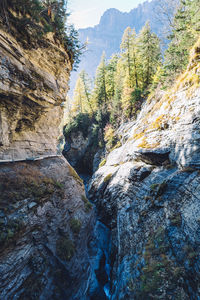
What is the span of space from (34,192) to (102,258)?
337 inches

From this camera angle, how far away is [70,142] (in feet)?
109

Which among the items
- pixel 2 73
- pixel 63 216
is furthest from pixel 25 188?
pixel 2 73

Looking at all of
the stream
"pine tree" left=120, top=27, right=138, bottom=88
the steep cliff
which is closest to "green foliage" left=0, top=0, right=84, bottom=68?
the steep cliff

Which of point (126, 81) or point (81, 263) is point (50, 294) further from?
point (126, 81)

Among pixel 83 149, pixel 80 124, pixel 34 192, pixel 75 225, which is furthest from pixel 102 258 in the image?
pixel 80 124

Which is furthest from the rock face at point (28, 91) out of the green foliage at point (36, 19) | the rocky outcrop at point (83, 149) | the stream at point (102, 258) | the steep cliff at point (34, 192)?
the rocky outcrop at point (83, 149)

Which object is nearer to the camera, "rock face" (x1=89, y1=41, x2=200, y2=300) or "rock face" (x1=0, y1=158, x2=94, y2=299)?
"rock face" (x1=89, y1=41, x2=200, y2=300)

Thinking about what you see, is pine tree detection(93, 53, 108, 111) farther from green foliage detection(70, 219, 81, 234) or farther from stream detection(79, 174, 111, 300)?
green foliage detection(70, 219, 81, 234)

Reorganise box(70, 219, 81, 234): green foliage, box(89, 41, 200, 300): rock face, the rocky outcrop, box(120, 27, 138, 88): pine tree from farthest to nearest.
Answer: the rocky outcrop, box(120, 27, 138, 88): pine tree, box(70, 219, 81, 234): green foliage, box(89, 41, 200, 300): rock face

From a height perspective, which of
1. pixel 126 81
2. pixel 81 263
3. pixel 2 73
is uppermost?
pixel 126 81

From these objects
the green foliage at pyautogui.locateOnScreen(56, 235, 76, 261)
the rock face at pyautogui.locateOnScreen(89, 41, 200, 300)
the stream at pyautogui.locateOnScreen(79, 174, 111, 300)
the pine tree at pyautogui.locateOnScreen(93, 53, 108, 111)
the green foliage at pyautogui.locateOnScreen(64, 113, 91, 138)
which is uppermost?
the pine tree at pyautogui.locateOnScreen(93, 53, 108, 111)

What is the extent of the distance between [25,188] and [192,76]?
43.8 feet

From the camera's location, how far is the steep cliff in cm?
574

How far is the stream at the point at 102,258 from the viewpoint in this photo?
953 cm
